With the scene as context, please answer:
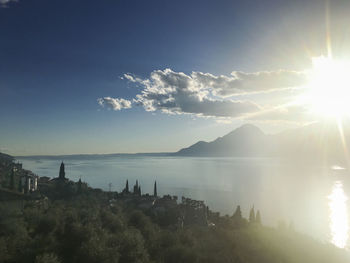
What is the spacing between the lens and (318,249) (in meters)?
38.8

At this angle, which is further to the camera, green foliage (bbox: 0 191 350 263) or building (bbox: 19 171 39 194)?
building (bbox: 19 171 39 194)

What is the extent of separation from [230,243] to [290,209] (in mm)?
93978

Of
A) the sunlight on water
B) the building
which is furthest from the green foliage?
the sunlight on water

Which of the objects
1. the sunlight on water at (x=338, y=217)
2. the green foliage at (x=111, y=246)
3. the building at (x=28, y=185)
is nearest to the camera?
the green foliage at (x=111, y=246)

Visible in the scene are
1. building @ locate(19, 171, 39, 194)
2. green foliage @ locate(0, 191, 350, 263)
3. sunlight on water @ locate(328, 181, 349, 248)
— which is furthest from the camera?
sunlight on water @ locate(328, 181, 349, 248)

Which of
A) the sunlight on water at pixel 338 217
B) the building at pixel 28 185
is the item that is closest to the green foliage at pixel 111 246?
the building at pixel 28 185

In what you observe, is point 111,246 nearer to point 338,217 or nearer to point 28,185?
point 28,185

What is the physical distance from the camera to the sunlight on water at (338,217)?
261ft

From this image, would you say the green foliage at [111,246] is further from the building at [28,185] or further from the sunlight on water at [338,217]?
the sunlight on water at [338,217]

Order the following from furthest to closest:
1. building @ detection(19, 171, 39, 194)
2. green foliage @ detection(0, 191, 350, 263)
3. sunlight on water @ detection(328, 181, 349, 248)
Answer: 1. sunlight on water @ detection(328, 181, 349, 248)
2. building @ detection(19, 171, 39, 194)
3. green foliage @ detection(0, 191, 350, 263)

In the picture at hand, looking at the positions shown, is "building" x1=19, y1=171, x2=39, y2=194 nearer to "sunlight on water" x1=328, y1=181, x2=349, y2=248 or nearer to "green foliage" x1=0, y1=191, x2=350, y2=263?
"green foliage" x1=0, y1=191, x2=350, y2=263

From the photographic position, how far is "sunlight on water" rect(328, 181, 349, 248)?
261ft

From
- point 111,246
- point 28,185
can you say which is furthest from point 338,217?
point 28,185

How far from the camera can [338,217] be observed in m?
102
